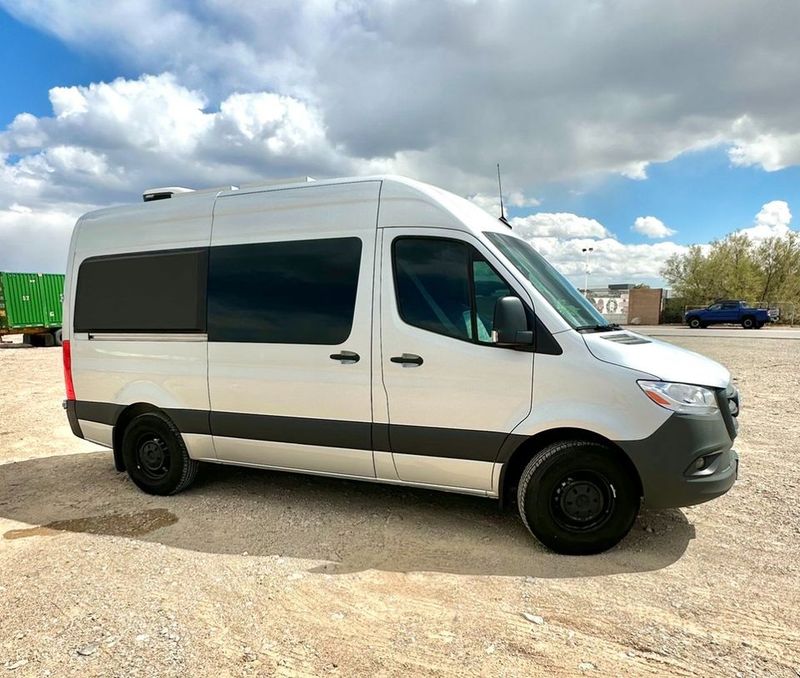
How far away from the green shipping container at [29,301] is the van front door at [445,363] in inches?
927

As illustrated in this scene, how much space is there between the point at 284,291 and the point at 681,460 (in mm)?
3053

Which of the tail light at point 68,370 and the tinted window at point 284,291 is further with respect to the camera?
the tail light at point 68,370

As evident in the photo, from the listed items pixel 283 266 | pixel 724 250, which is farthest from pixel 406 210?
pixel 724 250

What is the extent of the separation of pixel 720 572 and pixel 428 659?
2025 mm

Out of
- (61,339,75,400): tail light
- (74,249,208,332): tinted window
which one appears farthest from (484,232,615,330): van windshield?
(61,339,75,400): tail light

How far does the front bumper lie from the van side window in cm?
122

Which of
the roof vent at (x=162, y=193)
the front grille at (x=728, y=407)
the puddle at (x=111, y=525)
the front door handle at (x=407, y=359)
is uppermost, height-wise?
the roof vent at (x=162, y=193)

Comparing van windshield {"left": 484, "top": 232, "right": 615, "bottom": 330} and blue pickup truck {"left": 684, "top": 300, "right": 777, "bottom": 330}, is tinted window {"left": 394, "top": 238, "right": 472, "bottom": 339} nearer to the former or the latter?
van windshield {"left": 484, "top": 232, "right": 615, "bottom": 330}

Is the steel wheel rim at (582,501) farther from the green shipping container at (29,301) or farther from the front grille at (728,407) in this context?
the green shipping container at (29,301)

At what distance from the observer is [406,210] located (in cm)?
392

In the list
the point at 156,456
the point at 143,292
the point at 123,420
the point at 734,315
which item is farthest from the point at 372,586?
the point at 734,315

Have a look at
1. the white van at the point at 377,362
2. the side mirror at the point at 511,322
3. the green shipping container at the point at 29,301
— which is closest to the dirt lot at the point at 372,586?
the white van at the point at 377,362

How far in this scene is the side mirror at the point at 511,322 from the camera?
131 inches

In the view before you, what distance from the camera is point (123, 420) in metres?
5.05
